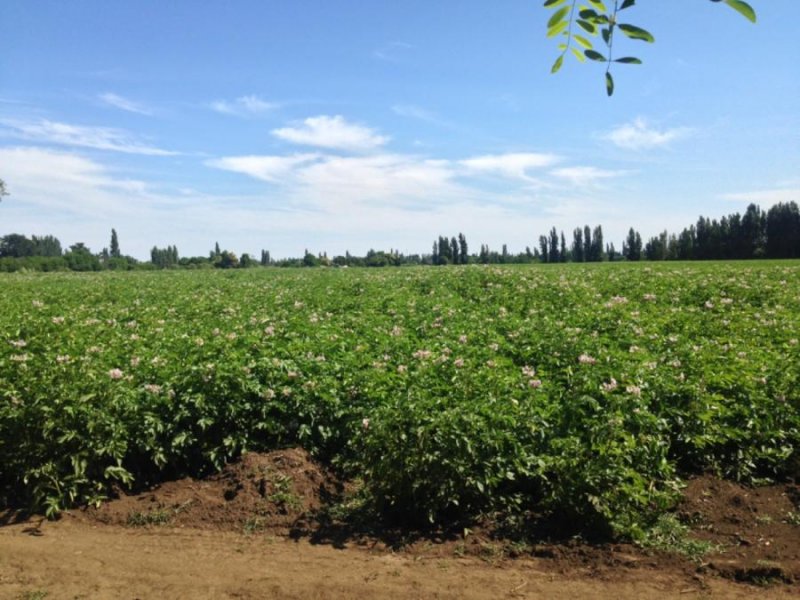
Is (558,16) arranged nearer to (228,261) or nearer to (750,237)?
(750,237)

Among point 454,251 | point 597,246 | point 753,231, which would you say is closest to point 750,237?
point 753,231

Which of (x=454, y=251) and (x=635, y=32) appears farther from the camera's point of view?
(x=454, y=251)

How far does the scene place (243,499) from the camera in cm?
522

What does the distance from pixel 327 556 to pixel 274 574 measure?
1.52 ft

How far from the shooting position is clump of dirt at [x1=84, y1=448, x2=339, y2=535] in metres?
4.97

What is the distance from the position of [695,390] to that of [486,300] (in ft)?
36.5

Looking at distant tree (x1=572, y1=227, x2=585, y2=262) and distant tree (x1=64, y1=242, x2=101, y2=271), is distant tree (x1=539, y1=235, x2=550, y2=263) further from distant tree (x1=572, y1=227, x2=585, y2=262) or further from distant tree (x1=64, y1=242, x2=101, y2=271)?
distant tree (x1=64, y1=242, x2=101, y2=271)

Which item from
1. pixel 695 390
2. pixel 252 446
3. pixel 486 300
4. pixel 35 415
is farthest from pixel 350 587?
pixel 486 300

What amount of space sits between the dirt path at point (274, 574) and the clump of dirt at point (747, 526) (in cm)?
18

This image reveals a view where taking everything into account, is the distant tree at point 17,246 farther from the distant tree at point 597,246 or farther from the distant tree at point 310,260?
the distant tree at point 597,246

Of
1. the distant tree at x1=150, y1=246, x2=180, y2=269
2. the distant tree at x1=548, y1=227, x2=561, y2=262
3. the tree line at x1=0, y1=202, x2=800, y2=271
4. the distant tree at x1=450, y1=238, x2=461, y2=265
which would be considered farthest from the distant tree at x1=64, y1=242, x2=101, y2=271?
the distant tree at x1=548, y1=227, x2=561, y2=262

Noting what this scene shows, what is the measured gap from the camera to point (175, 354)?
7578 millimetres

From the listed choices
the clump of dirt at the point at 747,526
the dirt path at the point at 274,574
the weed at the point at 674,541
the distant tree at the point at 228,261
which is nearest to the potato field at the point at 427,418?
the weed at the point at 674,541

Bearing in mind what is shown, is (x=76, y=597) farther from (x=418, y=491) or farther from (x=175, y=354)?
(x=175, y=354)
